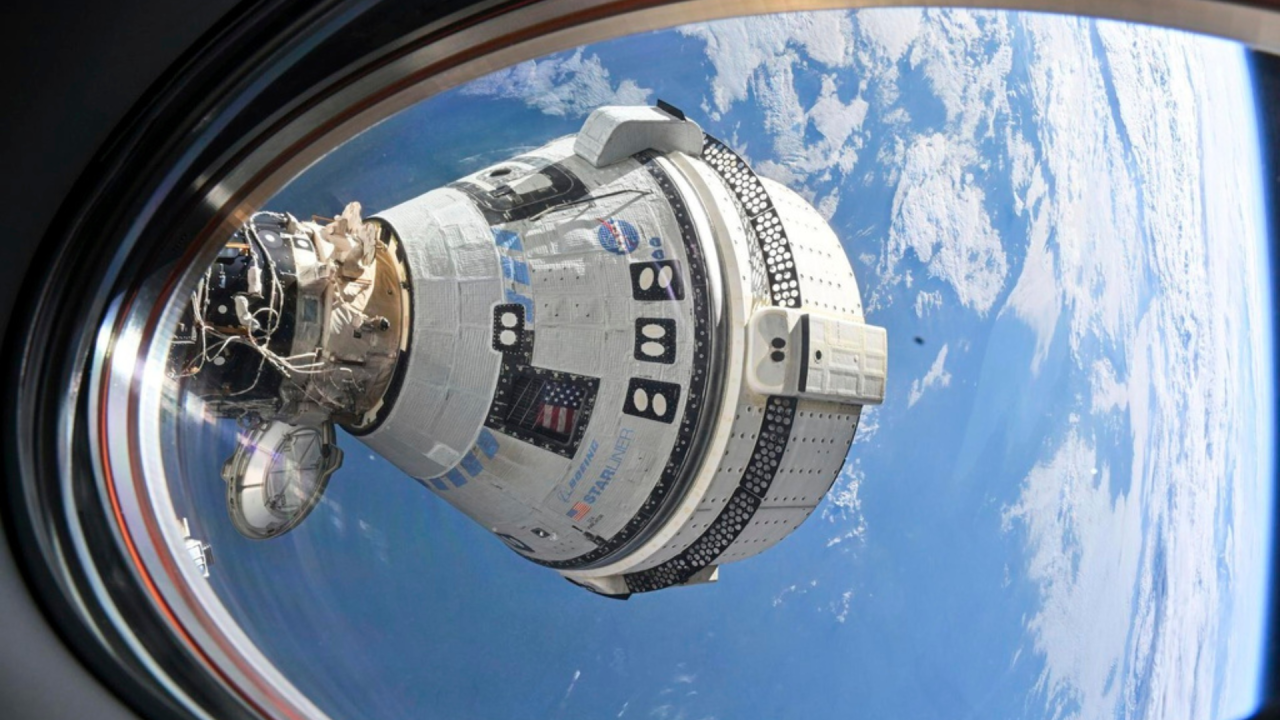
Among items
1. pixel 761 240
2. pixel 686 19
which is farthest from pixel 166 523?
pixel 761 240

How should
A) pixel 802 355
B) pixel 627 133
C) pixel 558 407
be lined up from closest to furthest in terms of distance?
pixel 802 355, pixel 558 407, pixel 627 133

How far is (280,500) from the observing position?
492cm

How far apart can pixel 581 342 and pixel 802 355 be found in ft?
5.21

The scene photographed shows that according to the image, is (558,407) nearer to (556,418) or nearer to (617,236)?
(556,418)

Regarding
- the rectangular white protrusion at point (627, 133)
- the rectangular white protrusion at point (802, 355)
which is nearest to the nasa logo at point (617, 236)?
the rectangular white protrusion at point (627, 133)

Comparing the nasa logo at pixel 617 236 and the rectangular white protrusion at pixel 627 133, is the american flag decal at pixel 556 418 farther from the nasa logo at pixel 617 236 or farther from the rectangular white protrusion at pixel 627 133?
the rectangular white protrusion at pixel 627 133

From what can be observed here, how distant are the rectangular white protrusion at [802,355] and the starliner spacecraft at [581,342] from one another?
15mm

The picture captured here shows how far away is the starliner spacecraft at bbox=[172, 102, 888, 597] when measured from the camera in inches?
225

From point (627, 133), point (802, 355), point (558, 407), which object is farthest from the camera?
point (627, 133)

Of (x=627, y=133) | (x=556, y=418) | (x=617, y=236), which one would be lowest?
(x=556, y=418)

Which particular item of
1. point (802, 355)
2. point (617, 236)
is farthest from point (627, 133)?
point (802, 355)

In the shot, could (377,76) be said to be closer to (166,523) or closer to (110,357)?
(110,357)

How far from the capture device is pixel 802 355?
5676 mm

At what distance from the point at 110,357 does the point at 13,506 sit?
0.58 metres
